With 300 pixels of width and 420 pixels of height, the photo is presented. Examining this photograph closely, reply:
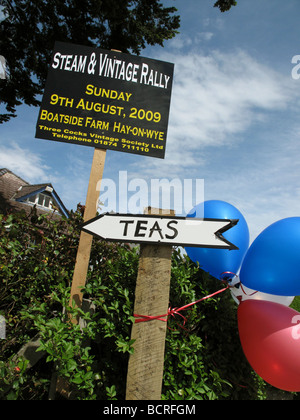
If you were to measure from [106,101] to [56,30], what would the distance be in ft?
17.5

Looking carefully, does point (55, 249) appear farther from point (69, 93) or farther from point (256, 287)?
point (256, 287)

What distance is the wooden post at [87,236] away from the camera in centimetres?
218

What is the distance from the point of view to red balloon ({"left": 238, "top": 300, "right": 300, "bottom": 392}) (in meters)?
1.83

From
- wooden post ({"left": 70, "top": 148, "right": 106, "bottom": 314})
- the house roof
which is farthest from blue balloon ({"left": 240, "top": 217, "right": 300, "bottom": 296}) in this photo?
the house roof

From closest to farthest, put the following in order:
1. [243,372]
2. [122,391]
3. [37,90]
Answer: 1. [122,391]
2. [243,372]
3. [37,90]

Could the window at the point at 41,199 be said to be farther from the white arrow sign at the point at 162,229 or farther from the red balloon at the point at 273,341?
the red balloon at the point at 273,341

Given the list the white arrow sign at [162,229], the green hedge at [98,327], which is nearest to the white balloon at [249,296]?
the green hedge at [98,327]

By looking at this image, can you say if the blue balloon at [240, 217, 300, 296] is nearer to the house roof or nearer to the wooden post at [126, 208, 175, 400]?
the wooden post at [126, 208, 175, 400]

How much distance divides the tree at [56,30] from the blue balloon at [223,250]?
548 centimetres

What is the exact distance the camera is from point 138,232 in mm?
1733

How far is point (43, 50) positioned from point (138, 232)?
683 centimetres

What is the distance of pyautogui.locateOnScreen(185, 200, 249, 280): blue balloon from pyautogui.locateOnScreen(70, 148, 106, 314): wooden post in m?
0.93

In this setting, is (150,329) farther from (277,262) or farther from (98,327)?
(277,262)

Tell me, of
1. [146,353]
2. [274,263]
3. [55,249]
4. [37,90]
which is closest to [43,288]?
[55,249]
